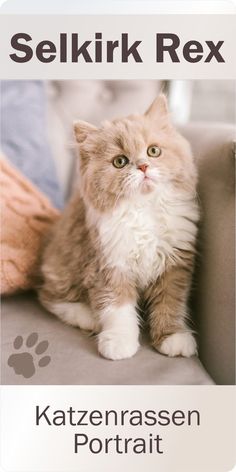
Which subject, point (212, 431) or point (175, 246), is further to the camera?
point (175, 246)

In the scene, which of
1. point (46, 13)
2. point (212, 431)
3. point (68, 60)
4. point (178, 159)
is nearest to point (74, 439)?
point (212, 431)

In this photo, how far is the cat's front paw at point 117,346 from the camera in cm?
100

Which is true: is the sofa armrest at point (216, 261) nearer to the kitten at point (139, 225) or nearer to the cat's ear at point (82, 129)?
the kitten at point (139, 225)

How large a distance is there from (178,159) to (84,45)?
349 mm

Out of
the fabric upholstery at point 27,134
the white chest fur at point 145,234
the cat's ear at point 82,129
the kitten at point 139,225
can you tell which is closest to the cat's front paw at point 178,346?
the kitten at point 139,225

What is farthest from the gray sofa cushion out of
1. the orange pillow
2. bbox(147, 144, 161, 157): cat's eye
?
bbox(147, 144, 161, 157): cat's eye

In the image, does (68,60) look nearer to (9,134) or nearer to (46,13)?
(46,13)

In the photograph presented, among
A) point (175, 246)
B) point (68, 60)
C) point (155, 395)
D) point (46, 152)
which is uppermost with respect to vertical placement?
point (68, 60)

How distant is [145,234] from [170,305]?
0.62 ft

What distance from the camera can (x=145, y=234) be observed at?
108cm

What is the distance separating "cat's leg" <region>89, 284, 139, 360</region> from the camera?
1.00 metres

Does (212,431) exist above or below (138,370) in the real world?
below

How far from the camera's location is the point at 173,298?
1095 millimetres

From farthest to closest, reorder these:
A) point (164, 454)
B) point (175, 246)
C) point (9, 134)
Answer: point (9, 134) < point (175, 246) < point (164, 454)
